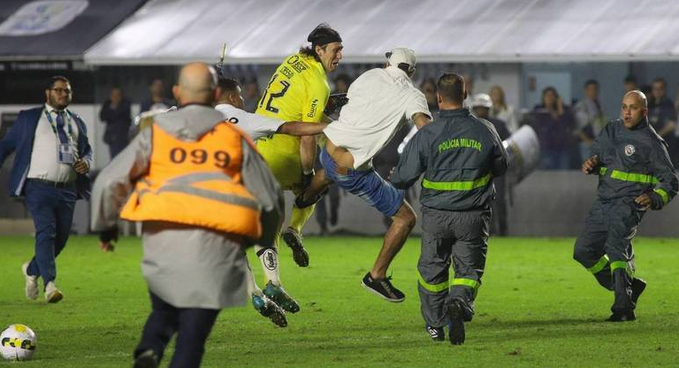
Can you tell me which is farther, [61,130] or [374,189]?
[61,130]

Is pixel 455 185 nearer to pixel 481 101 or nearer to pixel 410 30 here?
pixel 481 101

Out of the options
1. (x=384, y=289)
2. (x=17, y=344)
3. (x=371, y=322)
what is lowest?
(x=371, y=322)

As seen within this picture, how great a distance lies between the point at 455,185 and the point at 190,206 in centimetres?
391

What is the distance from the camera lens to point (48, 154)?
1452 centimetres

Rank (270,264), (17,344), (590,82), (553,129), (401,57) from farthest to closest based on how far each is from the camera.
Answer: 1. (553,129)
2. (590,82)
3. (270,264)
4. (401,57)
5. (17,344)

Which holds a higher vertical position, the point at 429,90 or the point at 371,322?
the point at 371,322

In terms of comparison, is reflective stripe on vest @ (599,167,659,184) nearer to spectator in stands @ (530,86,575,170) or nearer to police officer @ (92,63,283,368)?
police officer @ (92,63,283,368)

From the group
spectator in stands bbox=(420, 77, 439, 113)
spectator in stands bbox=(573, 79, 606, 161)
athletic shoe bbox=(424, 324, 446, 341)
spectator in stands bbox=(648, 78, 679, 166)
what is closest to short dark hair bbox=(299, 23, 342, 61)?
athletic shoe bbox=(424, 324, 446, 341)

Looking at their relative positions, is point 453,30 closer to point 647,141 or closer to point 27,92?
point 27,92

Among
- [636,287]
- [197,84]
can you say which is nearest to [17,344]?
[197,84]

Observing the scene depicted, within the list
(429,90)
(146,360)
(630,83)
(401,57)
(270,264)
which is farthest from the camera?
(630,83)

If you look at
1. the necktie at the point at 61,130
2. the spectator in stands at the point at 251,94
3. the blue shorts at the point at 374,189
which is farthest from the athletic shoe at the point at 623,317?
the spectator in stands at the point at 251,94

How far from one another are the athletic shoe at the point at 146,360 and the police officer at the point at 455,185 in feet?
12.6

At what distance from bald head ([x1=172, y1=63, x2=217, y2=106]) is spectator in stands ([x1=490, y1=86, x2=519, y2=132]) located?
15.7 metres
